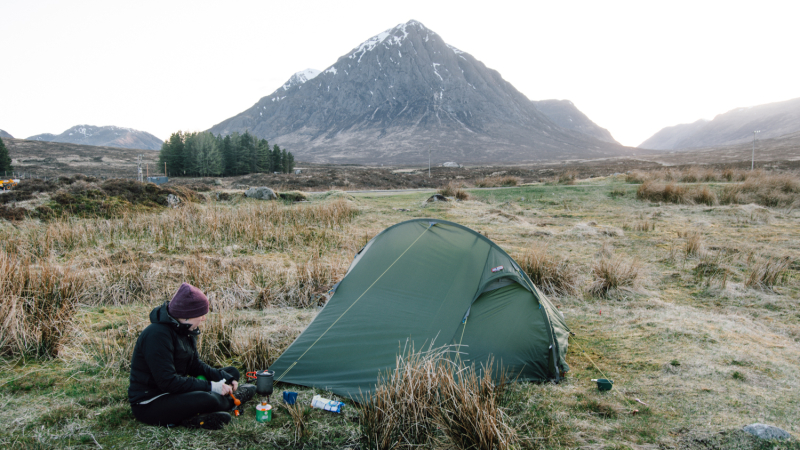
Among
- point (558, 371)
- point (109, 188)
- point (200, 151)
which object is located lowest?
point (558, 371)

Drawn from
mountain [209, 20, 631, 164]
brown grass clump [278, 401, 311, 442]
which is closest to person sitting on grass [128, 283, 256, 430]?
brown grass clump [278, 401, 311, 442]

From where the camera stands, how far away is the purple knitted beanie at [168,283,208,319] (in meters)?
3.26

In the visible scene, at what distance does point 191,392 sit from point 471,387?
7.70 ft

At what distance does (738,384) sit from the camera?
4.02 metres

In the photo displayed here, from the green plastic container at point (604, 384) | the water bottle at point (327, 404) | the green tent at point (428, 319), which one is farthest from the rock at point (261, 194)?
the green plastic container at point (604, 384)

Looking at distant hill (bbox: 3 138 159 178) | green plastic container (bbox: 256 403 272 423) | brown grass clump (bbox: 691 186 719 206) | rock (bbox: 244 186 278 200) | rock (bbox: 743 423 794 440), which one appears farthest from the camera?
distant hill (bbox: 3 138 159 178)

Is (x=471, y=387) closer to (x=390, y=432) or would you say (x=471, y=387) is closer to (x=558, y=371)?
(x=390, y=432)

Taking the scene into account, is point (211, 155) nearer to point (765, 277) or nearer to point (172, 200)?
point (172, 200)

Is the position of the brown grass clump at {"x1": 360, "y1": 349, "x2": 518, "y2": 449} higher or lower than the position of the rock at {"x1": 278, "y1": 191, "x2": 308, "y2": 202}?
lower

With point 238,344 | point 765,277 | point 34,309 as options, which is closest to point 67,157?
point 34,309

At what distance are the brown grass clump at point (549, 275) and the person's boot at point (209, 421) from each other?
5587 millimetres

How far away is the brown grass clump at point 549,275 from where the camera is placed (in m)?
7.34

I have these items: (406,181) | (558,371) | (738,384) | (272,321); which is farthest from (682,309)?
(406,181)

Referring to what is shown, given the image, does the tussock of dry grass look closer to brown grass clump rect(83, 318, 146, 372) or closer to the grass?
the grass
